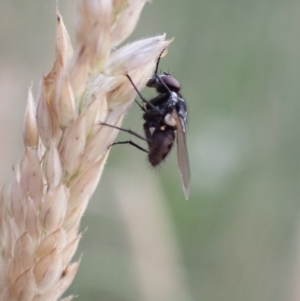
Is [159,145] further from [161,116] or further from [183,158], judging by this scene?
[183,158]

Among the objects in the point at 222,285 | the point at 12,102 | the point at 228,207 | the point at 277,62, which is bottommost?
the point at 222,285

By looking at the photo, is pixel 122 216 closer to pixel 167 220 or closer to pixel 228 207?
pixel 167 220

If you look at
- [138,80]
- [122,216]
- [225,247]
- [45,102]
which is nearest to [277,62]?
[225,247]

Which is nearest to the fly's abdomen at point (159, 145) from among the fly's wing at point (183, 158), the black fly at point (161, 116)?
the black fly at point (161, 116)

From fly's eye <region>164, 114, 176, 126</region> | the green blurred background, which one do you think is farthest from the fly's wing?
the green blurred background

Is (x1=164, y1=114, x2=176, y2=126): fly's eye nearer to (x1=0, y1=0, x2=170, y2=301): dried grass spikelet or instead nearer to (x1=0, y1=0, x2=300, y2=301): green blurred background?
(x1=0, y1=0, x2=170, y2=301): dried grass spikelet

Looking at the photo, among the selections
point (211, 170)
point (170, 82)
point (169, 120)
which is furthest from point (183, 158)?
point (211, 170)

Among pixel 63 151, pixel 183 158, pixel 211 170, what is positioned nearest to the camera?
pixel 63 151
